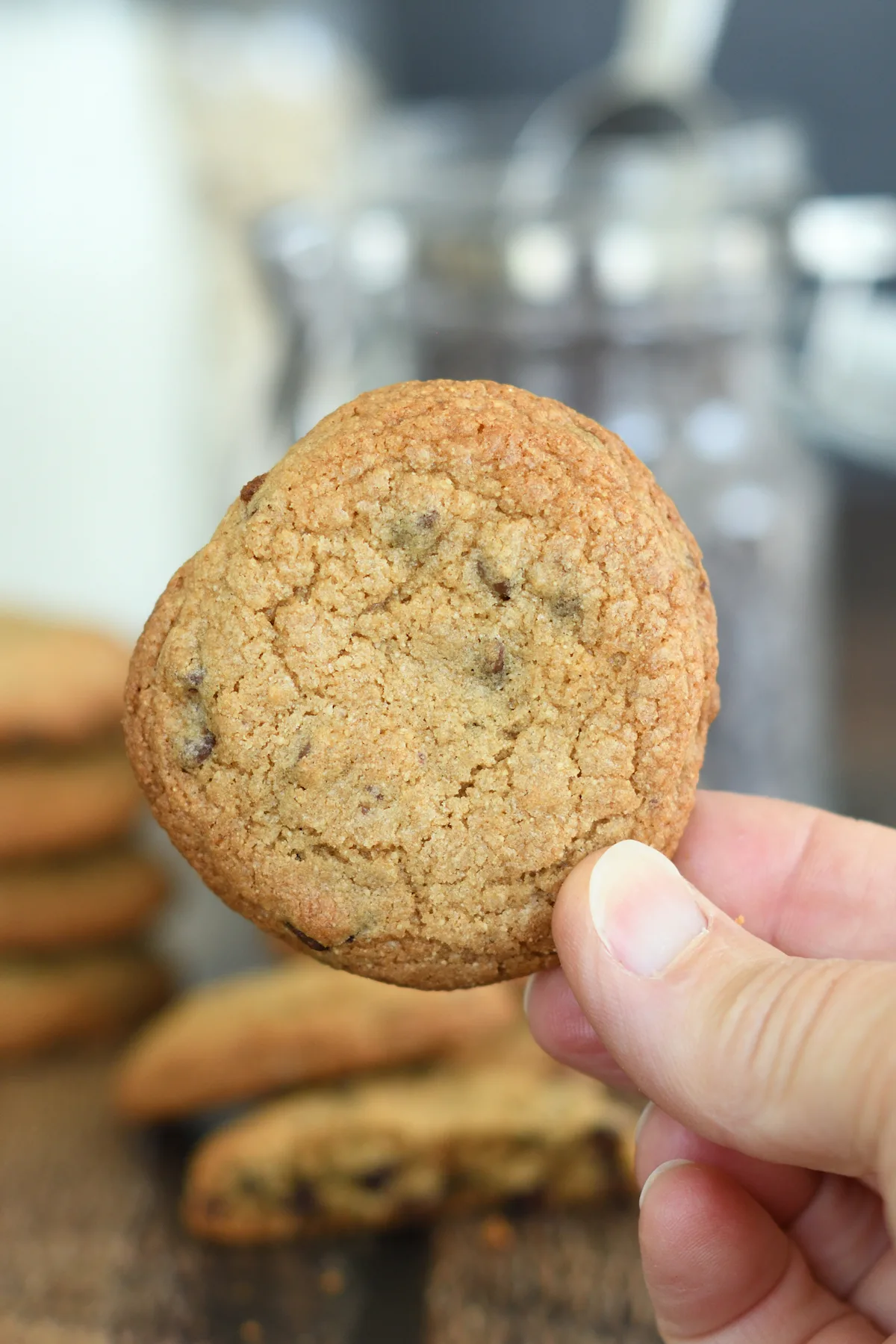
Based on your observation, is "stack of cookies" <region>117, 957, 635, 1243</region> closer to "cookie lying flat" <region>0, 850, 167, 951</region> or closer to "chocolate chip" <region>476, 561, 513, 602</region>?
"cookie lying flat" <region>0, 850, 167, 951</region>

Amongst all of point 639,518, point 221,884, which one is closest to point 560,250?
point 639,518

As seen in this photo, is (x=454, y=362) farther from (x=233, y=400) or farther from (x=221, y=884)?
(x=233, y=400)

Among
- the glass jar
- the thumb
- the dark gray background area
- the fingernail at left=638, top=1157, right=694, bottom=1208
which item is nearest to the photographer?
the thumb

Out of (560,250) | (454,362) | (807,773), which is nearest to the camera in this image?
(560,250)

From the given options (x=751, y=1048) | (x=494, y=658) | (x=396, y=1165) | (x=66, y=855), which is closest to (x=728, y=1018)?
(x=751, y=1048)

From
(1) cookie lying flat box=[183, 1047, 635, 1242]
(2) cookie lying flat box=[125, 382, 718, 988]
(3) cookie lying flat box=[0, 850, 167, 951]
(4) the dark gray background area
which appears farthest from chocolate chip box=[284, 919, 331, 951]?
(4) the dark gray background area
